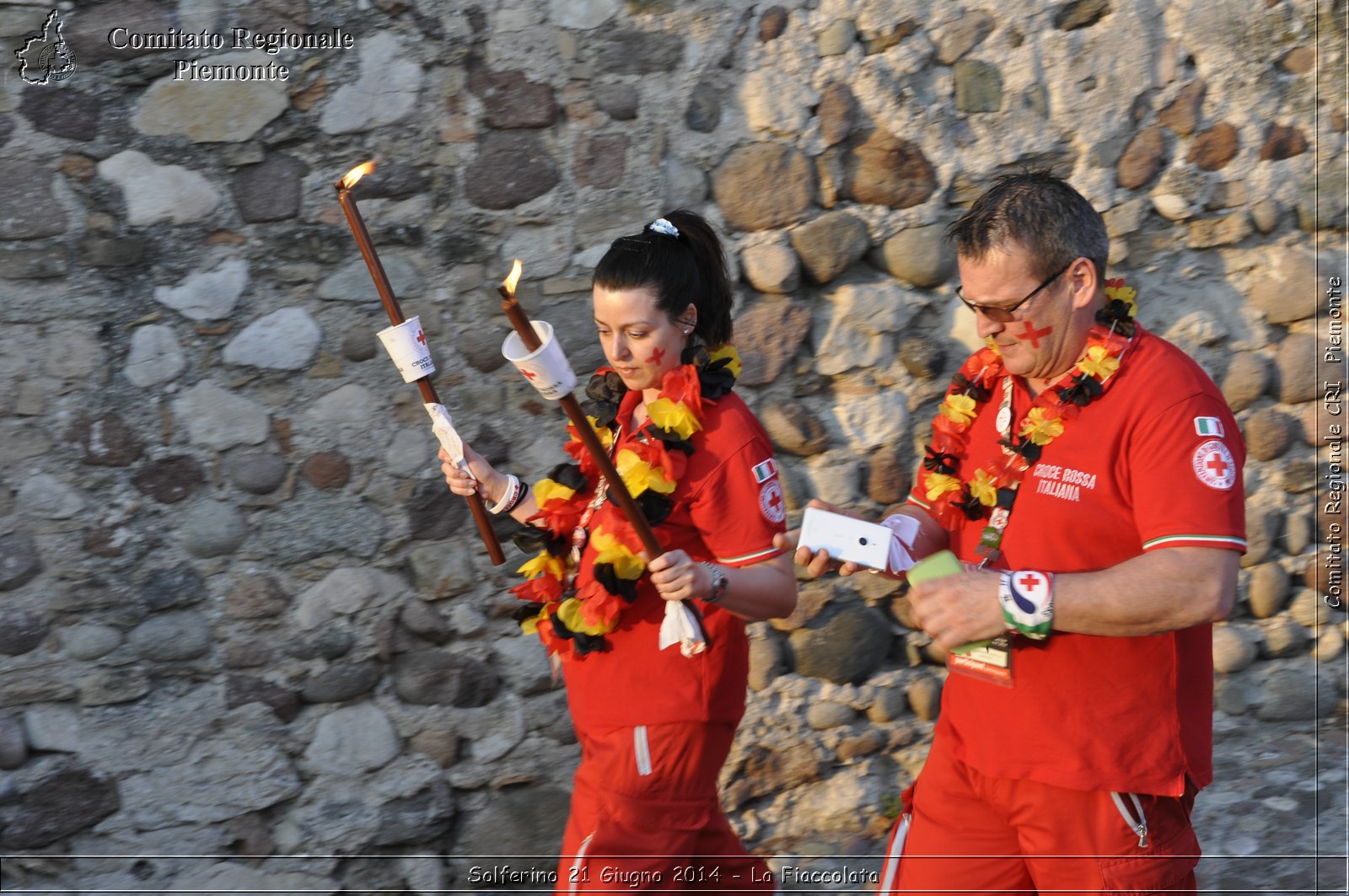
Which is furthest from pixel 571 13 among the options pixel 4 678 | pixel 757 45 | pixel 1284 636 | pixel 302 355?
pixel 1284 636

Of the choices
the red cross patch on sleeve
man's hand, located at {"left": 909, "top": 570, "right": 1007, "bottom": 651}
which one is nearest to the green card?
man's hand, located at {"left": 909, "top": 570, "right": 1007, "bottom": 651}

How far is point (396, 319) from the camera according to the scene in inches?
112

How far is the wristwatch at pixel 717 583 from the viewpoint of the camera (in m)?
2.50

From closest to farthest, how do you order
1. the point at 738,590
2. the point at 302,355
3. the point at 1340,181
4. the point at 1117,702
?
the point at 1117,702
the point at 738,590
the point at 302,355
the point at 1340,181

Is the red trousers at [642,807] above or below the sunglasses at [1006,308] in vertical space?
below

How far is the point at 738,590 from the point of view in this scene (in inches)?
100

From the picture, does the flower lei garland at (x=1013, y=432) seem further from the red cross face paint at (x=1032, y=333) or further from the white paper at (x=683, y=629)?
the white paper at (x=683, y=629)

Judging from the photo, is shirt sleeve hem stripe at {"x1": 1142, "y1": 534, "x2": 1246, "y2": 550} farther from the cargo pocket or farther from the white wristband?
the white wristband

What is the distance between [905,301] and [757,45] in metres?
0.93

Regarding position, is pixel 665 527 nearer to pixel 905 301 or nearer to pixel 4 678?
pixel 905 301

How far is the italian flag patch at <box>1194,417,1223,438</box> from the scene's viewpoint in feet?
7.24

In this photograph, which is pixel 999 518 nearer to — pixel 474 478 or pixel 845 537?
pixel 845 537

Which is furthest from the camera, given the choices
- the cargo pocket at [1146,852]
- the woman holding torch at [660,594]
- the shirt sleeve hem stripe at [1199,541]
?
the woman holding torch at [660,594]

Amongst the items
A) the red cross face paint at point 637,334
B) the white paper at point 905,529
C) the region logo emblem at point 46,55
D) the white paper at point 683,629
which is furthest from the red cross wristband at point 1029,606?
the region logo emblem at point 46,55
